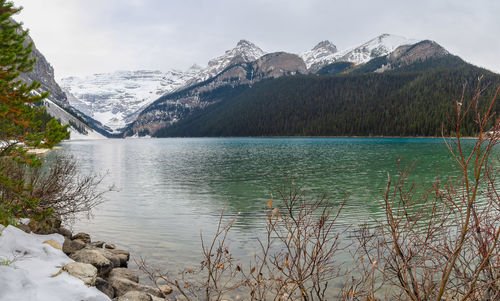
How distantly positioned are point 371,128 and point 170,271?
176 meters

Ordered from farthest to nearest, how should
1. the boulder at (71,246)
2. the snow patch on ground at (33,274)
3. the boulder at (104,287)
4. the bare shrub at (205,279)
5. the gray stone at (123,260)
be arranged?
the gray stone at (123,260)
the boulder at (71,246)
the boulder at (104,287)
the bare shrub at (205,279)
the snow patch on ground at (33,274)

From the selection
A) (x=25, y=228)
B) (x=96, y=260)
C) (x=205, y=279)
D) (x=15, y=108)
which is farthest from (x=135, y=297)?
(x=15, y=108)

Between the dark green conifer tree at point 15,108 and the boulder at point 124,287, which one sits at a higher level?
the dark green conifer tree at point 15,108

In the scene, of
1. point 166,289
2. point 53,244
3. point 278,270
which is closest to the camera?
point 278,270

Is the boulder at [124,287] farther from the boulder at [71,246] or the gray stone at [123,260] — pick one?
the gray stone at [123,260]

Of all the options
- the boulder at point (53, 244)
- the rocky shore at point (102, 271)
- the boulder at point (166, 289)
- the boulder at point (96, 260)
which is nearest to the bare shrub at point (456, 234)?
the rocky shore at point (102, 271)

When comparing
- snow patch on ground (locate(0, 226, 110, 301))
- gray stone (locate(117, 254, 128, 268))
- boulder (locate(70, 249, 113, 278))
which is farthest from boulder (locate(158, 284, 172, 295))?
snow patch on ground (locate(0, 226, 110, 301))

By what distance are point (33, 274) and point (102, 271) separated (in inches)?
98.6

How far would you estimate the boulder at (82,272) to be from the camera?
703cm

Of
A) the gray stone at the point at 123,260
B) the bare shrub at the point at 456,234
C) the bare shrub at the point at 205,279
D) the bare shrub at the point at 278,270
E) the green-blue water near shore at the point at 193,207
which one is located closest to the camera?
the bare shrub at the point at 456,234

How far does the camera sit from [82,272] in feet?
23.7

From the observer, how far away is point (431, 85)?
7618 inches

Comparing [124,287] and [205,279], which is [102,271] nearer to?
[124,287]

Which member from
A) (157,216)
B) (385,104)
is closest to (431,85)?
(385,104)
